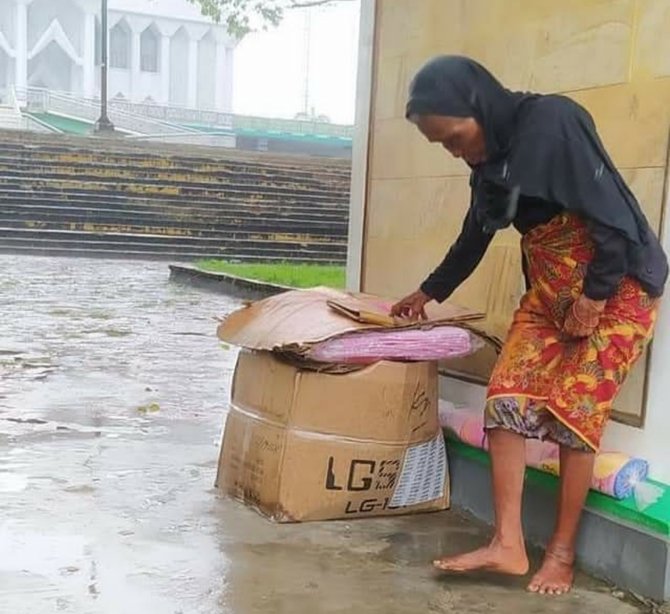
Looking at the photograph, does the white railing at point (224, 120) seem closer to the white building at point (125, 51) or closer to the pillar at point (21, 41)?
the pillar at point (21, 41)

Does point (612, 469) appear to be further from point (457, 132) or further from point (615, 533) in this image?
point (457, 132)

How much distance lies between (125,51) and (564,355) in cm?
4404

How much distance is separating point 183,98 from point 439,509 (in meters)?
43.4

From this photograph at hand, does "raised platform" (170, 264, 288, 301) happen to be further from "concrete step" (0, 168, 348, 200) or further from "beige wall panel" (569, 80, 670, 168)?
"beige wall panel" (569, 80, 670, 168)

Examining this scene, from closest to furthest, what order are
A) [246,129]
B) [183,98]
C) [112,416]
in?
[112,416]
[246,129]
[183,98]

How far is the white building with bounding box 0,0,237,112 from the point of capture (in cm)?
4178

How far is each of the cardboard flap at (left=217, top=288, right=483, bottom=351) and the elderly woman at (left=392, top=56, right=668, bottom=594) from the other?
19.0 inches

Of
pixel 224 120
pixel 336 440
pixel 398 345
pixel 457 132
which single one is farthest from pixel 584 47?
pixel 224 120

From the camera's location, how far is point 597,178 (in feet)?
8.04

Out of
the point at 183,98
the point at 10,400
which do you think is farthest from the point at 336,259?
the point at 183,98

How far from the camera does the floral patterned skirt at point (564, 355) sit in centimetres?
260

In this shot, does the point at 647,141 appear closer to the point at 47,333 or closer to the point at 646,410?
the point at 646,410

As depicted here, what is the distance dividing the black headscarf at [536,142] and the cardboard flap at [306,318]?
726 millimetres

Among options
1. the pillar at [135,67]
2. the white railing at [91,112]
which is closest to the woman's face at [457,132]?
the white railing at [91,112]
